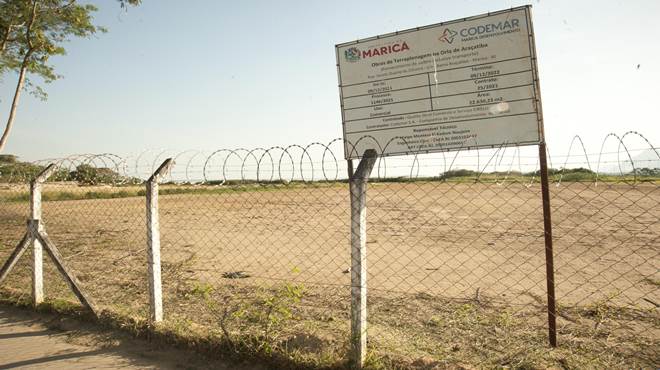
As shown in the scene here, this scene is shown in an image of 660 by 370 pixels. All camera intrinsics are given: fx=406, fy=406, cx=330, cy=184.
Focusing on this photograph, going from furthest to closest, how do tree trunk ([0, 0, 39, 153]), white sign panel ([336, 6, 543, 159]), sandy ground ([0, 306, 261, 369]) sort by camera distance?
tree trunk ([0, 0, 39, 153]), sandy ground ([0, 306, 261, 369]), white sign panel ([336, 6, 543, 159])

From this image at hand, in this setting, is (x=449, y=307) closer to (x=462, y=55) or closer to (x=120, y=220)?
(x=462, y=55)

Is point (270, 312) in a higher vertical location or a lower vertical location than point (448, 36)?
lower

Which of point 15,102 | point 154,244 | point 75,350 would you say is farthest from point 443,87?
point 15,102

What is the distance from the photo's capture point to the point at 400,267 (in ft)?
22.8

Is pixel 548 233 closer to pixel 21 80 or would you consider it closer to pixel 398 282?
pixel 398 282

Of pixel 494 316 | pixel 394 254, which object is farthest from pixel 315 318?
pixel 394 254

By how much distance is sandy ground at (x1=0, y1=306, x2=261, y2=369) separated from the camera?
344cm

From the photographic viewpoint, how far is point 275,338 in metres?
3.45

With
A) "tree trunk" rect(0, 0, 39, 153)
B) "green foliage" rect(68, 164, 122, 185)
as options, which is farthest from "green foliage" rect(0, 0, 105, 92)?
"green foliage" rect(68, 164, 122, 185)

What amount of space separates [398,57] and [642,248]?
768cm

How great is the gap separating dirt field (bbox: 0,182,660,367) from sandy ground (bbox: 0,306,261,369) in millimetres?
503

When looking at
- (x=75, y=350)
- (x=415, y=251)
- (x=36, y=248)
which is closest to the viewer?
(x=75, y=350)

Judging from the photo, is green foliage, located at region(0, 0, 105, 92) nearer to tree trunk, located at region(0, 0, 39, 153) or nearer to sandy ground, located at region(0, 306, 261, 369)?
tree trunk, located at region(0, 0, 39, 153)

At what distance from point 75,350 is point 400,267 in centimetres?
479
